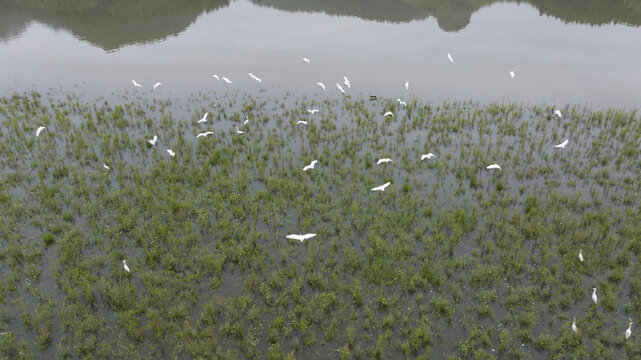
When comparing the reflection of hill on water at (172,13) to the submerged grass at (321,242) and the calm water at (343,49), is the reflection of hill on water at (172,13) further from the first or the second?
the submerged grass at (321,242)

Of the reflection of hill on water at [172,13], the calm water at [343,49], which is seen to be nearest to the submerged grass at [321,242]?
the calm water at [343,49]

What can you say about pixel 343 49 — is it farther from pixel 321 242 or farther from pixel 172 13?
pixel 172 13

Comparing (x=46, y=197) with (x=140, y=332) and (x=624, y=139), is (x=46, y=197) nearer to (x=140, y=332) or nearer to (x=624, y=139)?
(x=140, y=332)

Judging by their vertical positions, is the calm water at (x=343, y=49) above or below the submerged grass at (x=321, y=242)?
above

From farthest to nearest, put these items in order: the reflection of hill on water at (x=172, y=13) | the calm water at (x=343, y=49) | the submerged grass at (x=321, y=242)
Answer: the reflection of hill on water at (x=172, y=13) → the calm water at (x=343, y=49) → the submerged grass at (x=321, y=242)

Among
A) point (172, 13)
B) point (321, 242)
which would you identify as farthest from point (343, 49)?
point (172, 13)

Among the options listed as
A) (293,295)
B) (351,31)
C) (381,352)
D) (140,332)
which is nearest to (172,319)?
(140,332)

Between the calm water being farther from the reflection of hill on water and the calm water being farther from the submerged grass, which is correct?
the submerged grass
